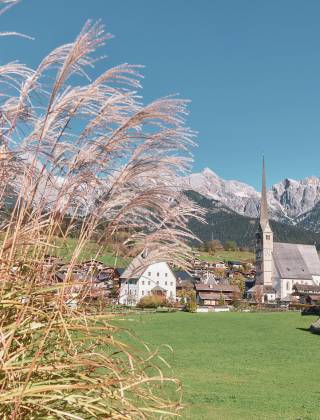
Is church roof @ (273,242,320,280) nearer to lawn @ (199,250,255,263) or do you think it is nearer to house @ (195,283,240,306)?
house @ (195,283,240,306)

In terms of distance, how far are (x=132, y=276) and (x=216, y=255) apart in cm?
12382

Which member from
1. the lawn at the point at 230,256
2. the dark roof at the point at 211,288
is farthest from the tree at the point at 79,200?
the lawn at the point at 230,256

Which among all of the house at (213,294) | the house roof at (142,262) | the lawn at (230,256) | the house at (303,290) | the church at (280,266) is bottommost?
the house roof at (142,262)

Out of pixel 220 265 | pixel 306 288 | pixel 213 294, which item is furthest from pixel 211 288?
pixel 220 265

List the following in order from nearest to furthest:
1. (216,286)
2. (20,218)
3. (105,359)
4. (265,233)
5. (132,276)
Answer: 1. (105,359)
2. (20,218)
3. (132,276)
4. (216,286)
5. (265,233)

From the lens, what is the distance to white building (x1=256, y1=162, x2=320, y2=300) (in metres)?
81.1

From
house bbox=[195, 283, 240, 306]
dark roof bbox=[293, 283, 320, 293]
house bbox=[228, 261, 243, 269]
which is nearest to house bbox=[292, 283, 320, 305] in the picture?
dark roof bbox=[293, 283, 320, 293]

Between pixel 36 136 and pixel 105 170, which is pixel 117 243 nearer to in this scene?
pixel 105 170

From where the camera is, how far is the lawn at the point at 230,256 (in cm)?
11956

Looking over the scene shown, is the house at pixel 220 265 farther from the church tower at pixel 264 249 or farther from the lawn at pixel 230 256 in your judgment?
the church tower at pixel 264 249

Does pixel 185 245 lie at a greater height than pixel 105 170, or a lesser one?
lesser

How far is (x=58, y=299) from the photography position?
2305mm

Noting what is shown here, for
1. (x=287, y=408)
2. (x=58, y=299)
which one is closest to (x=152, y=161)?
(x=58, y=299)

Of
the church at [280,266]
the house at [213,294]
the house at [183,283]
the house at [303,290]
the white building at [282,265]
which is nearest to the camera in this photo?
the house at [213,294]
